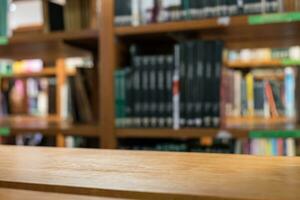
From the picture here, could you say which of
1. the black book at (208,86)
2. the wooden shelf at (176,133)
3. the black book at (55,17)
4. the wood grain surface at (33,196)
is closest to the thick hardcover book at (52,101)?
the black book at (55,17)

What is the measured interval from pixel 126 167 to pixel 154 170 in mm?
41

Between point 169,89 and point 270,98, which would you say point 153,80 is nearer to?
point 169,89

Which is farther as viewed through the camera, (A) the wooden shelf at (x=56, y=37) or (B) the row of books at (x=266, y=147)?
(B) the row of books at (x=266, y=147)

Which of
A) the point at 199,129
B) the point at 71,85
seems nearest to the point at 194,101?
the point at 199,129

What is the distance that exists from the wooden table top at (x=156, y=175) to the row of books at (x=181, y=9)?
990 mm

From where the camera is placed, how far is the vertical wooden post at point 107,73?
1496mm

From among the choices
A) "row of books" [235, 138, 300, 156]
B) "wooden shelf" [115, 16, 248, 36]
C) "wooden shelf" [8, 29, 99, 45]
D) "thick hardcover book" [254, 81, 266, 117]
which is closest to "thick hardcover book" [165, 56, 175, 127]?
"wooden shelf" [115, 16, 248, 36]

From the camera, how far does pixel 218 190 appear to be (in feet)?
1.12

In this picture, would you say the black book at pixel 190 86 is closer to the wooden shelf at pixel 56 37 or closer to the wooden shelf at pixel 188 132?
the wooden shelf at pixel 188 132

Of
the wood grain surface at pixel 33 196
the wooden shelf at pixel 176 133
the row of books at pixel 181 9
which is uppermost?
the row of books at pixel 181 9

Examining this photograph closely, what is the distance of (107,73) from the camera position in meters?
1.52

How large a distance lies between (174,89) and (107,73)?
0.92 ft

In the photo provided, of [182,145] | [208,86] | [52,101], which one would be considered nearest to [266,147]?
[182,145]

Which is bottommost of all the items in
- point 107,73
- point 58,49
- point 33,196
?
point 33,196
